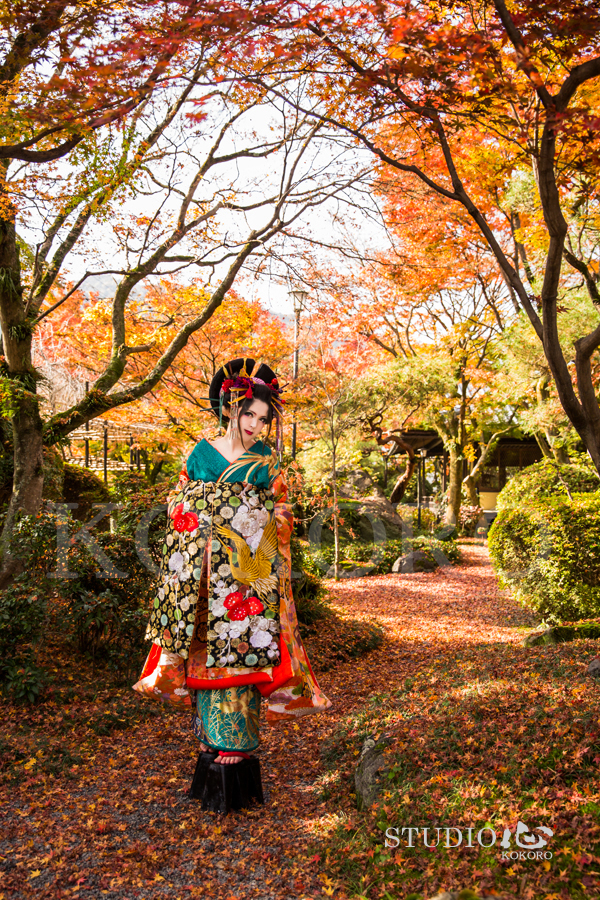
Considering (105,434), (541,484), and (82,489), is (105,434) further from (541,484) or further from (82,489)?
(541,484)

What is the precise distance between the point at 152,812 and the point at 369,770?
1133 millimetres

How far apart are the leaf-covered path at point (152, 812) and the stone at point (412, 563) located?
6031mm

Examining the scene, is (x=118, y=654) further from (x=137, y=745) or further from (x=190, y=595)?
(x=190, y=595)

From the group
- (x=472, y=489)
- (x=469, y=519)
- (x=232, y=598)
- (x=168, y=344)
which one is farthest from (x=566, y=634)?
(x=472, y=489)

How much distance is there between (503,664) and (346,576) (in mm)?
6545

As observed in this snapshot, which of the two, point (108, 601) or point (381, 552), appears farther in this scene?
point (381, 552)

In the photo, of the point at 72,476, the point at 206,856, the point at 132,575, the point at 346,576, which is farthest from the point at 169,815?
the point at 346,576

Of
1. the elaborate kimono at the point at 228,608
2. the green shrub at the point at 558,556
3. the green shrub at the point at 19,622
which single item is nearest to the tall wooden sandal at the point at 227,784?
the elaborate kimono at the point at 228,608

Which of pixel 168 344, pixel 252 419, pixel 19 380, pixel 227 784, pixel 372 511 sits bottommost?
pixel 227 784

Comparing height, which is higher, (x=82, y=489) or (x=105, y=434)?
(x=105, y=434)

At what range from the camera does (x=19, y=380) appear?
17.3 ft

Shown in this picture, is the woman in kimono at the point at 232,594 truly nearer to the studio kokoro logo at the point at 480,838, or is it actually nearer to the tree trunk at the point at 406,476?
the studio kokoro logo at the point at 480,838

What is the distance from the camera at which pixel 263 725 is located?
175 inches

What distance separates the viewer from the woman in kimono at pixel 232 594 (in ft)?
9.98
